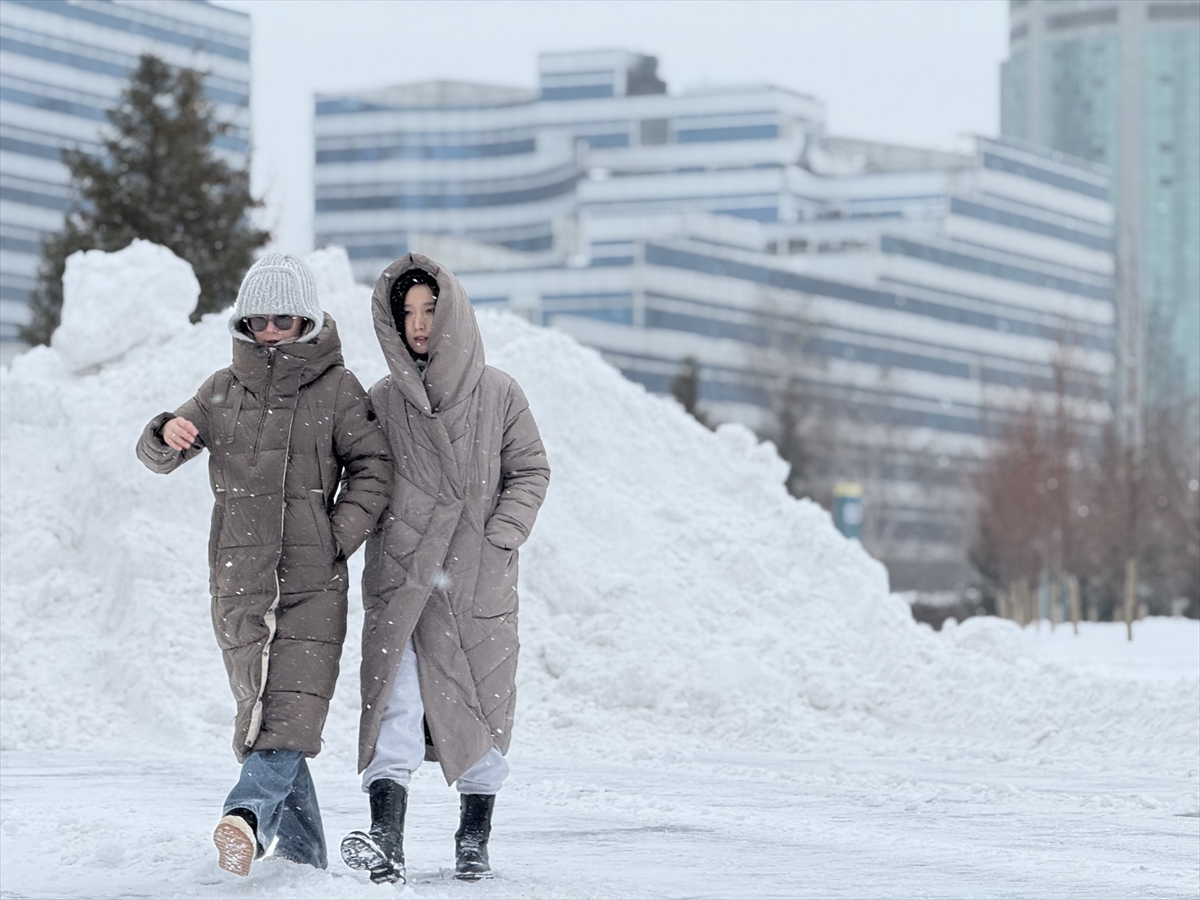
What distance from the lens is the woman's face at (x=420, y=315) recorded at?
5.66 metres

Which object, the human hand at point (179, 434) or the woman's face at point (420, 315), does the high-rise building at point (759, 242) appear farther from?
the human hand at point (179, 434)

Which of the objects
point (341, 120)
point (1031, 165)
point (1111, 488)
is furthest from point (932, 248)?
point (1111, 488)

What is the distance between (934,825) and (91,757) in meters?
4.59

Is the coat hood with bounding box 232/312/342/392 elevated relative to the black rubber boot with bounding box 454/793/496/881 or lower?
elevated

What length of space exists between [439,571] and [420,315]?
0.74 meters

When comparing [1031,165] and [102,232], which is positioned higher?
[1031,165]

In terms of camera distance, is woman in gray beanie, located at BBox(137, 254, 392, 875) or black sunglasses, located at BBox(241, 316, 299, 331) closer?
woman in gray beanie, located at BBox(137, 254, 392, 875)

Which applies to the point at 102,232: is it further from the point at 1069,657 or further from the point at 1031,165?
the point at 1031,165

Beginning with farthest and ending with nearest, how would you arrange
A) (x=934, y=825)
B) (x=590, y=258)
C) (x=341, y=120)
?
(x=341, y=120) → (x=590, y=258) → (x=934, y=825)

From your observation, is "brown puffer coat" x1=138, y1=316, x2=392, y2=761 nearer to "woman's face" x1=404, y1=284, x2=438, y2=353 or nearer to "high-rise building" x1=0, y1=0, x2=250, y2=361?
"woman's face" x1=404, y1=284, x2=438, y2=353

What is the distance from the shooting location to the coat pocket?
18.4 feet

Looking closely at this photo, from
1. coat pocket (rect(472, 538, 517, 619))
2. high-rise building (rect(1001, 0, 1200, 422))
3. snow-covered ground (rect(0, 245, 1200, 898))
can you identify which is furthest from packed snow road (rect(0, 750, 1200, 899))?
high-rise building (rect(1001, 0, 1200, 422))

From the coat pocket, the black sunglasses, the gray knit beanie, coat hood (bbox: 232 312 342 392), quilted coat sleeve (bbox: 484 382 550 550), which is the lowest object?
the coat pocket

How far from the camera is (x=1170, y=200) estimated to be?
6634 inches
